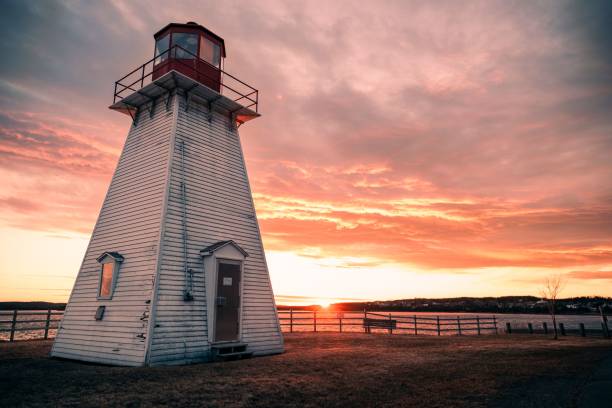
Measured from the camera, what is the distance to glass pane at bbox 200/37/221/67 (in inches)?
540

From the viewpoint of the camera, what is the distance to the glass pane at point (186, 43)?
13523 mm

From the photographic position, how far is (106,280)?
11672mm

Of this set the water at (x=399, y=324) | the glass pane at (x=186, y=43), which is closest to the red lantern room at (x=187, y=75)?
the glass pane at (x=186, y=43)

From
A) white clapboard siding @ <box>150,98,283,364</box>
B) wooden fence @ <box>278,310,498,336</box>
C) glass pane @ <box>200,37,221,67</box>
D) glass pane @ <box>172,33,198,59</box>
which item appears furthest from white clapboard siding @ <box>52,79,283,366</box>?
wooden fence @ <box>278,310,498,336</box>

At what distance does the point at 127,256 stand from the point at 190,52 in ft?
23.8

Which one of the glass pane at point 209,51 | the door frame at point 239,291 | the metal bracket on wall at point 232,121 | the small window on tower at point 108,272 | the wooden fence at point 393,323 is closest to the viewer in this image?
the door frame at point 239,291

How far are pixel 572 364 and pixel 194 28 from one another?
16422 mm

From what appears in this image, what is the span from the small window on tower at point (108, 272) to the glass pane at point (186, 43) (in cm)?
740

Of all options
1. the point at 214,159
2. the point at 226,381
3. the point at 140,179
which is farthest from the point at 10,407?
the point at 214,159

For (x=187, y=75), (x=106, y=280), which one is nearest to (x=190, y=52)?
(x=187, y=75)

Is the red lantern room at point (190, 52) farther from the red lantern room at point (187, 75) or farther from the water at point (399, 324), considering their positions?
the water at point (399, 324)

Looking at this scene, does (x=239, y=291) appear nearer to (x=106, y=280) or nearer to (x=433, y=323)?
(x=106, y=280)

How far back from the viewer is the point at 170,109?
12734 mm

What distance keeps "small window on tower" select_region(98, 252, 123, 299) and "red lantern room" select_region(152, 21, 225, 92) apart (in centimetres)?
663
